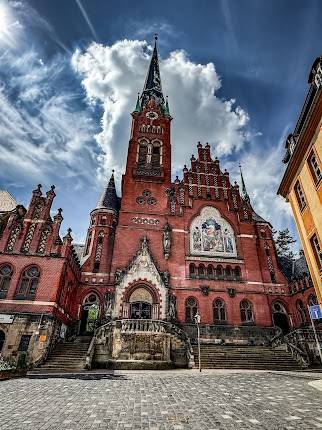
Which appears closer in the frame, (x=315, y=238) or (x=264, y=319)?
(x=315, y=238)

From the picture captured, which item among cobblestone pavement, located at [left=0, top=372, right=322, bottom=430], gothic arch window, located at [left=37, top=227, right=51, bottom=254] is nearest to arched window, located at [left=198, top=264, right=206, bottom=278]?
gothic arch window, located at [left=37, top=227, right=51, bottom=254]

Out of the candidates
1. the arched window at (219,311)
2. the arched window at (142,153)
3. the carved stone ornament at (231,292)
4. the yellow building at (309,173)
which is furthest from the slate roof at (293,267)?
the arched window at (142,153)

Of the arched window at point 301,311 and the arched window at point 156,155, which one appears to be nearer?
the arched window at point 301,311

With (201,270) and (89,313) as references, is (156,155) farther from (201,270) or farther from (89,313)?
(89,313)

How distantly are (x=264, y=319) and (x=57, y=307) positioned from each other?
832 inches

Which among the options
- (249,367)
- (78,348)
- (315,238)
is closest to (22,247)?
(78,348)

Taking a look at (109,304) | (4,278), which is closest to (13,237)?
(4,278)

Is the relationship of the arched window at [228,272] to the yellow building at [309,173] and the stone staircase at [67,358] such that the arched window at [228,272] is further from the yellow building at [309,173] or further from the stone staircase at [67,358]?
the stone staircase at [67,358]

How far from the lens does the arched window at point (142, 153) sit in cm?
3735

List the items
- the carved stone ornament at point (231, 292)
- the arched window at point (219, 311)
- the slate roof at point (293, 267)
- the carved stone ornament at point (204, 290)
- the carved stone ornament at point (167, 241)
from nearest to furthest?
1. the arched window at point (219, 311)
2. the carved stone ornament at point (204, 290)
3. the carved stone ornament at point (231, 292)
4. the carved stone ornament at point (167, 241)
5. the slate roof at point (293, 267)

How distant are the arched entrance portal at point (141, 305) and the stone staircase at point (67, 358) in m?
5.01

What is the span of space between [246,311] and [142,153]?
2565 cm

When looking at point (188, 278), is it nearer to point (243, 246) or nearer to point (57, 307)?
point (243, 246)

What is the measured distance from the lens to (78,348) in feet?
68.6
